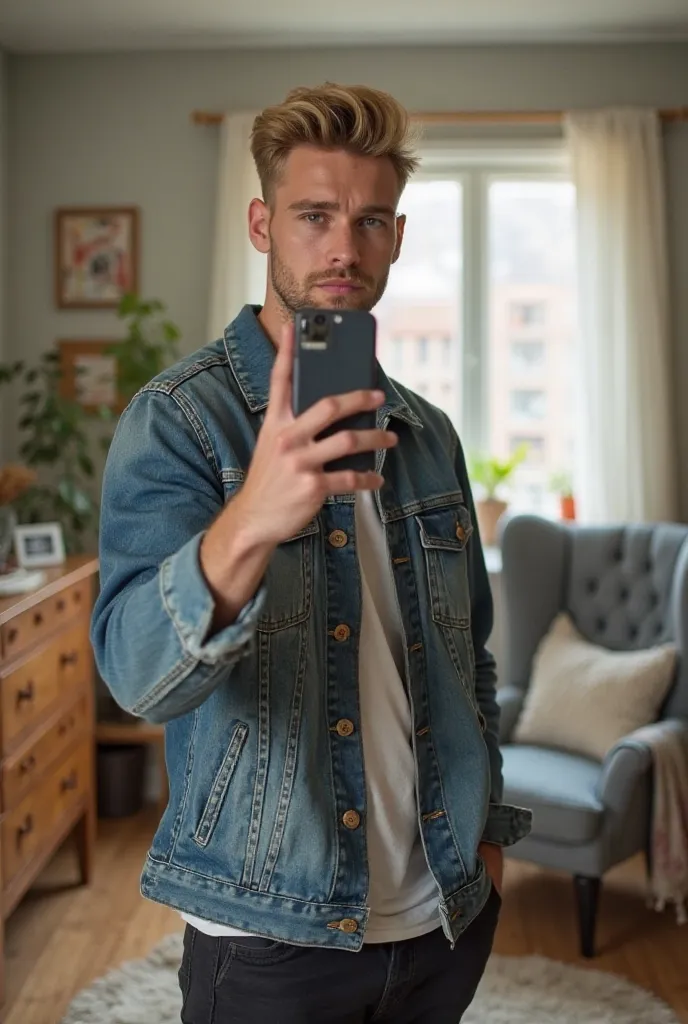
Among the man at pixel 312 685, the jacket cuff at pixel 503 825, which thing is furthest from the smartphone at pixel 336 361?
the jacket cuff at pixel 503 825

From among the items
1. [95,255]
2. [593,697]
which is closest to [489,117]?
[95,255]

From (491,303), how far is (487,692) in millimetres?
2896

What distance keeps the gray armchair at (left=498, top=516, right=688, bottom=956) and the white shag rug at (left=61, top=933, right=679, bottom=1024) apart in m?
0.18

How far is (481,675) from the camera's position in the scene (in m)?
1.40

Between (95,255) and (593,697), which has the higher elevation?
(95,255)

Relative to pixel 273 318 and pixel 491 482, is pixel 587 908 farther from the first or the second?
pixel 273 318

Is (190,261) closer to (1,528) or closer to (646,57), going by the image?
(1,528)

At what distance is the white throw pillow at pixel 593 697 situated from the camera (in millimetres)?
2986

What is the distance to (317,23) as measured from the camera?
3697mm

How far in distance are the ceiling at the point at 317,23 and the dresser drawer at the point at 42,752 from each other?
2.23 meters

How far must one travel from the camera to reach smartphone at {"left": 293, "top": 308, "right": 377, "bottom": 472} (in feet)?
2.56

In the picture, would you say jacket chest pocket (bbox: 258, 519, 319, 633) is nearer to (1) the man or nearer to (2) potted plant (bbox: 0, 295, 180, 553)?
(1) the man

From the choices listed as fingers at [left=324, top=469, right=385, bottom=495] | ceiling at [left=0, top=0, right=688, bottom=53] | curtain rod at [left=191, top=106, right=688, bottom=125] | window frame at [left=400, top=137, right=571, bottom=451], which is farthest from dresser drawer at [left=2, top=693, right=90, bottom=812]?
ceiling at [left=0, top=0, right=688, bottom=53]

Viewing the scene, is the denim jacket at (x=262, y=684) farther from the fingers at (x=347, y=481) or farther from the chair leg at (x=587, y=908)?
the chair leg at (x=587, y=908)
